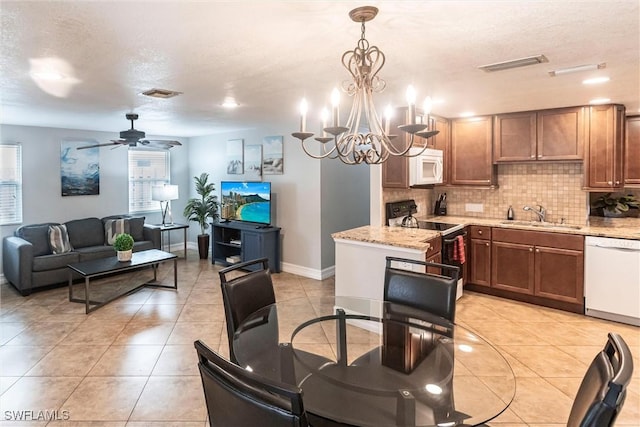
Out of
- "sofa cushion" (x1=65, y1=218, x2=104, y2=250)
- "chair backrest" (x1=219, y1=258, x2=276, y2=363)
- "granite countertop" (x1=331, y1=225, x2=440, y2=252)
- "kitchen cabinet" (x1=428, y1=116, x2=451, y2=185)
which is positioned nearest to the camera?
"chair backrest" (x1=219, y1=258, x2=276, y2=363)

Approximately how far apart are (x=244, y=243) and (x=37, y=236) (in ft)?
8.95

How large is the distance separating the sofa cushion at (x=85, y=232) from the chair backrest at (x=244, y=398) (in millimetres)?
5418

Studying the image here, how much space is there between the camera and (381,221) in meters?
4.42

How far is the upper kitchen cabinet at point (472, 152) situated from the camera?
4812 millimetres

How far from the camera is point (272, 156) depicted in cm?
598

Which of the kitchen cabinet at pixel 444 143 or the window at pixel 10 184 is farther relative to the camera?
the window at pixel 10 184

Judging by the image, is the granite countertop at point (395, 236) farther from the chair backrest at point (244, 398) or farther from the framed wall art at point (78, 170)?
the framed wall art at point (78, 170)

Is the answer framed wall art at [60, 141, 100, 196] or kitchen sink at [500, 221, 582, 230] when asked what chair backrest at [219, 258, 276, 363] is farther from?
framed wall art at [60, 141, 100, 196]

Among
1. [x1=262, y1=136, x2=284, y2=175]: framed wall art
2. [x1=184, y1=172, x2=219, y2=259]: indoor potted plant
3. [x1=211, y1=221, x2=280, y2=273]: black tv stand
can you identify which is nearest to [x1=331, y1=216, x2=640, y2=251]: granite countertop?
[x1=211, y1=221, x2=280, y2=273]: black tv stand

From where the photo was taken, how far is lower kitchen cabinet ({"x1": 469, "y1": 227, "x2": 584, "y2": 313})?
4020mm

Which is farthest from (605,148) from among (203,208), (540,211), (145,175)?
(145,175)

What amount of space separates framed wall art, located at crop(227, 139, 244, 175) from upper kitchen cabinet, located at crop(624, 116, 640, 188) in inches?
207

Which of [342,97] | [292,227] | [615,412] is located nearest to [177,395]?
[615,412]

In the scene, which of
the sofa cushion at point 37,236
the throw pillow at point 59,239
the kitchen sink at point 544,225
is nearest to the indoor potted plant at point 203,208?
the throw pillow at point 59,239
